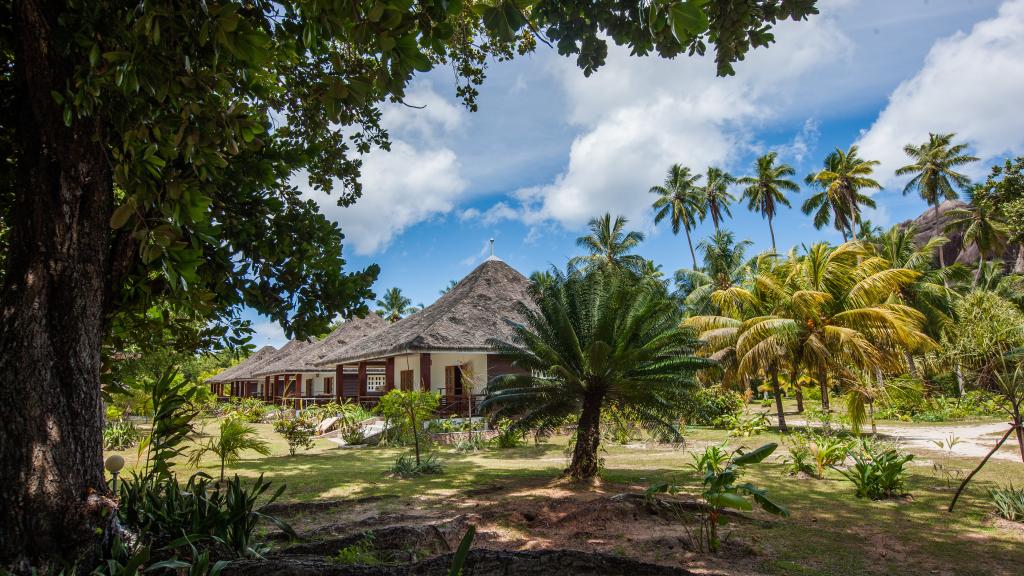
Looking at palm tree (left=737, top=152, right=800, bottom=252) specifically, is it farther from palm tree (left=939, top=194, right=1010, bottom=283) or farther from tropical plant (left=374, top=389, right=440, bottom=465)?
tropical plant (left=374, top=389, right=440, bottom=465)

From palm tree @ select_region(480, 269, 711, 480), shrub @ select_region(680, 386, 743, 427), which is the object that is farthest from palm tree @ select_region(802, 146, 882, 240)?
palm tree @ select_region(480, 269, 711, 480)

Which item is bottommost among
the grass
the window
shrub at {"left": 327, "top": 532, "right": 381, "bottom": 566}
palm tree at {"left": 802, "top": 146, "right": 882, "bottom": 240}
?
the grass

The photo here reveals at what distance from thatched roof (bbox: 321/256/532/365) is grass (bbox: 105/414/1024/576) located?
4.99 meters

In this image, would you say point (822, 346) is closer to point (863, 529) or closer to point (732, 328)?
point (732, 328)

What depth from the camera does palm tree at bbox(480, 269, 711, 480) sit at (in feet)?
28.7

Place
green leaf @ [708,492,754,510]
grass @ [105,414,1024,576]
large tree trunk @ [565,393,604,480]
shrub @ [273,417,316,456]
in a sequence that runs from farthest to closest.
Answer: shrub @ [273,417,316,456] → large tree trunk @ [565,393,604,480] → grass @ [105,414,1024,576] → green leaf @ [708,492,754,510]

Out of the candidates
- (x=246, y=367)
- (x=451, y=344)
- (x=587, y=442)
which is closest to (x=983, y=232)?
(x=451, y=344)

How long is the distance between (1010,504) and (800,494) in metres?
2.25

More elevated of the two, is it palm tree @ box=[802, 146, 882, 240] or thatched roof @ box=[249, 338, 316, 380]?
palm tree @ box=[802, 146, 882, 240]

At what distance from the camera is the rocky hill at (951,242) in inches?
1479

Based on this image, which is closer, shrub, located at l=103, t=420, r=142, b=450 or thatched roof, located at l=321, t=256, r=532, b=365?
shrub, located at l=103, t=420, r=142, b=450

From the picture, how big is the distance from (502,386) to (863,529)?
212 inches

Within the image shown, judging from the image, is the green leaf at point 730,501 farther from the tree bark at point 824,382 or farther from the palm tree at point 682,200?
the palm tree at point 682,200

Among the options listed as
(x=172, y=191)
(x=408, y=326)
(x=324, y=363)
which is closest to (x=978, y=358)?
(x=172, y=191)
